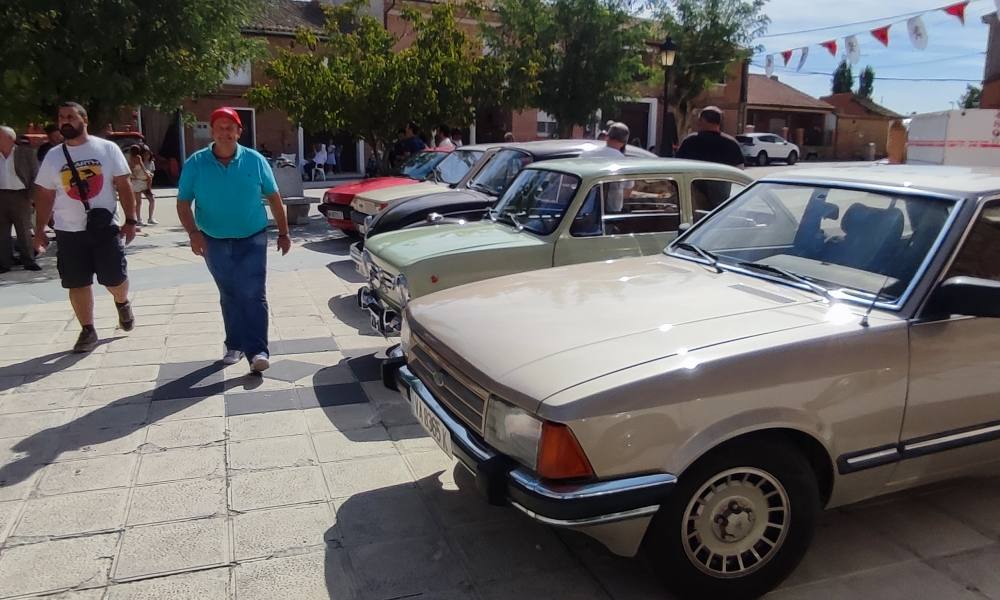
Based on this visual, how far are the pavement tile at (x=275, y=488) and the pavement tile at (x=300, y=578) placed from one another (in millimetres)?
535

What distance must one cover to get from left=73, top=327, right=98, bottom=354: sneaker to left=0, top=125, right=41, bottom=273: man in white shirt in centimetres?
427

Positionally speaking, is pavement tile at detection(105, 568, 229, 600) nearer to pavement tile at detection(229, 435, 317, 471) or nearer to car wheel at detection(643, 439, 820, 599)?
pavement tile at detection(229, 435, 317, 471)

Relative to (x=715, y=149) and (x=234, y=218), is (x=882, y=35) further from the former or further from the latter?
(x=234, y=218)

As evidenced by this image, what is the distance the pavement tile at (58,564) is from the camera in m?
3.10

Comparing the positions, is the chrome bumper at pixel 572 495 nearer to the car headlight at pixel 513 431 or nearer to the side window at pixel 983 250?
the car headlight at pixel 513 431

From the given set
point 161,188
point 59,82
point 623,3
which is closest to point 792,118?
point 623,3

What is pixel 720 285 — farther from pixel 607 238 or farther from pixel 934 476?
pixel 607 238

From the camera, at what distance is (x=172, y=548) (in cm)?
336

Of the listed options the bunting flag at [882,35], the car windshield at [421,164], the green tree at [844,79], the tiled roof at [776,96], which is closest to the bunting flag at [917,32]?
the bunting flag at [882,35]

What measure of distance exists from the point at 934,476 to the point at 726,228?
1.58 metres

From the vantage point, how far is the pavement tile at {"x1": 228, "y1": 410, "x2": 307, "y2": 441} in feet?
15.2

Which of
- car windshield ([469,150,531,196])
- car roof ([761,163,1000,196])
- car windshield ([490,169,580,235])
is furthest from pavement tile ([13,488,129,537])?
car windshield ([469,150,531,196])

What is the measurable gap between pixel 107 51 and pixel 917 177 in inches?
407

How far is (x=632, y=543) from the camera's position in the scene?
8.98 ft
